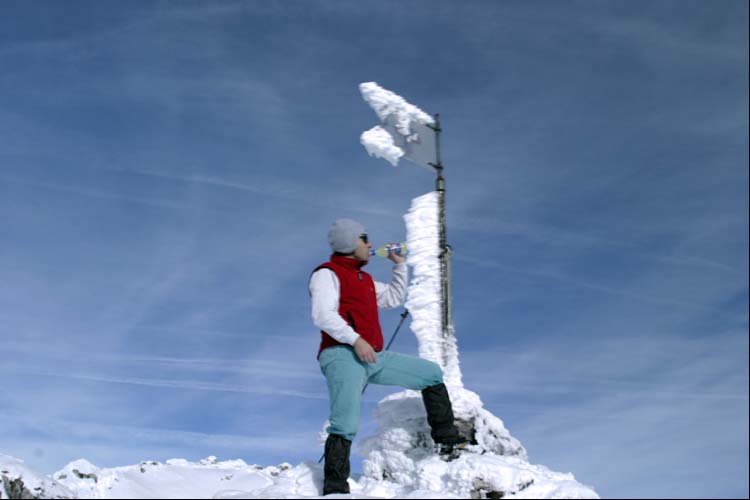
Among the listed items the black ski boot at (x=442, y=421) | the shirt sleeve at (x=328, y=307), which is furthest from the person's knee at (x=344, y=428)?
the black ski boot at (x=442, y=421)

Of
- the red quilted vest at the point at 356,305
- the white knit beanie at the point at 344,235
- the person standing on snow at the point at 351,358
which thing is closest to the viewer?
the person standing on snow at the point at 351,358

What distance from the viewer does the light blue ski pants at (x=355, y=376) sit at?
575cm

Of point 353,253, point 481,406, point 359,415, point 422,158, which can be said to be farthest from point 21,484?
point 422,158

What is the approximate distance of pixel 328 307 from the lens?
5.83 metres

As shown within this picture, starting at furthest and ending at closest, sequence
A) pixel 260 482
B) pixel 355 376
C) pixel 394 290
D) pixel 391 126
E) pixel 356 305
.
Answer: pixel 391 126
pixel 394 290
pixel 260 482
pixel 356 305
pixel 355 376

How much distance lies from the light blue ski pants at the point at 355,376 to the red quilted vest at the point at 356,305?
133 mm

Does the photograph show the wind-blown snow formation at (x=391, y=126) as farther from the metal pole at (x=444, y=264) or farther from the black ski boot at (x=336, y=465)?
the black ski boot at (x=336, y=465)

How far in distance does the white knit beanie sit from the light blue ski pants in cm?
95

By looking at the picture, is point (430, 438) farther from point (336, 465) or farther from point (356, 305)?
point (356, 305)

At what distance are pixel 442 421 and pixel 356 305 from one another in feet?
4.23

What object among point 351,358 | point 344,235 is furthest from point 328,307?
point 344,235

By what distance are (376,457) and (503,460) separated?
1.18 metres

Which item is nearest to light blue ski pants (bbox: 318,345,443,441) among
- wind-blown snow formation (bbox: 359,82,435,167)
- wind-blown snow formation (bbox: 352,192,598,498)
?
wind-blown snow formation (bbox: 352,192,598,498)

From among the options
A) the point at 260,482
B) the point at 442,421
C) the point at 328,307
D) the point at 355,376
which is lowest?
the point at 260,482
